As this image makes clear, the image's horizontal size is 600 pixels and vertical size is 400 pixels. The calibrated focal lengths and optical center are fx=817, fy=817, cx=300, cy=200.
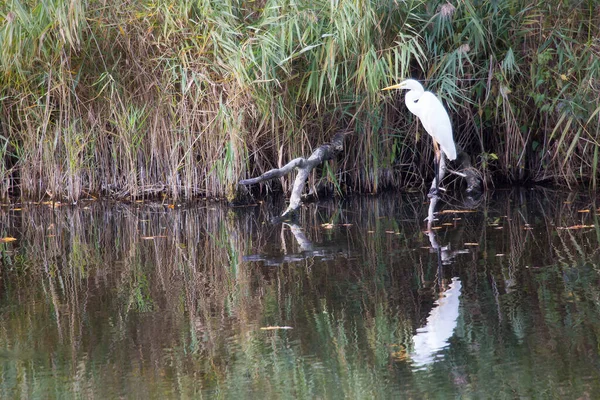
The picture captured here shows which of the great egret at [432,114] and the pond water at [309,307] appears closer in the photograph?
the pond water at [309,307]

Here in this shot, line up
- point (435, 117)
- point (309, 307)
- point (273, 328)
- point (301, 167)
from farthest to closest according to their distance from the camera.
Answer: point (301, 167)
point (435, 117)
point (309, 307)
point (273, 328)

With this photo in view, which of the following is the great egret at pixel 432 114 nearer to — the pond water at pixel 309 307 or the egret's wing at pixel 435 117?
the egret's wing at pixel 435 117

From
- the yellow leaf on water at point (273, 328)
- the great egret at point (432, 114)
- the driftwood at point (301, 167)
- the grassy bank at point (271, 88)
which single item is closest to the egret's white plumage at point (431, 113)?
the great egret at point (432, 114)

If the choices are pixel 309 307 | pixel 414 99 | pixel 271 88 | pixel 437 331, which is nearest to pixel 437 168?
pixel 414 99

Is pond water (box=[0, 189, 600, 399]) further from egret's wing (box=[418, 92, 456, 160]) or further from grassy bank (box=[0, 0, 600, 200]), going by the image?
grassy bank (box=[0, 0, 600, 200])

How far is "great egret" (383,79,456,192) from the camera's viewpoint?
6.14 m

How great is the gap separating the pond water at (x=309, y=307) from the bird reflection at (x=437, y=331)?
0.04 ft

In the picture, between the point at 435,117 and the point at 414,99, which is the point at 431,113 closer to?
the point at 435,117

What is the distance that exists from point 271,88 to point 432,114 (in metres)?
1.34

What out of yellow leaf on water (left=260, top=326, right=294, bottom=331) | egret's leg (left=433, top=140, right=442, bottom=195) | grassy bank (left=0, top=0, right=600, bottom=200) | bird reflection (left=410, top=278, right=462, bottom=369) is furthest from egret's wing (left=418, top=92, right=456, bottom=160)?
yellow leaf on water (left=260, top=326, right=294, bottom=331)

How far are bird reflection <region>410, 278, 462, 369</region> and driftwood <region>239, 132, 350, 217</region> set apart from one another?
265 centimetres

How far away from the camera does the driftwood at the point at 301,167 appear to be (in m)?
6.33

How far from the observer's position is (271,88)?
6.61 m

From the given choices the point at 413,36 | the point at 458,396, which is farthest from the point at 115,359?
the point at 413,36
